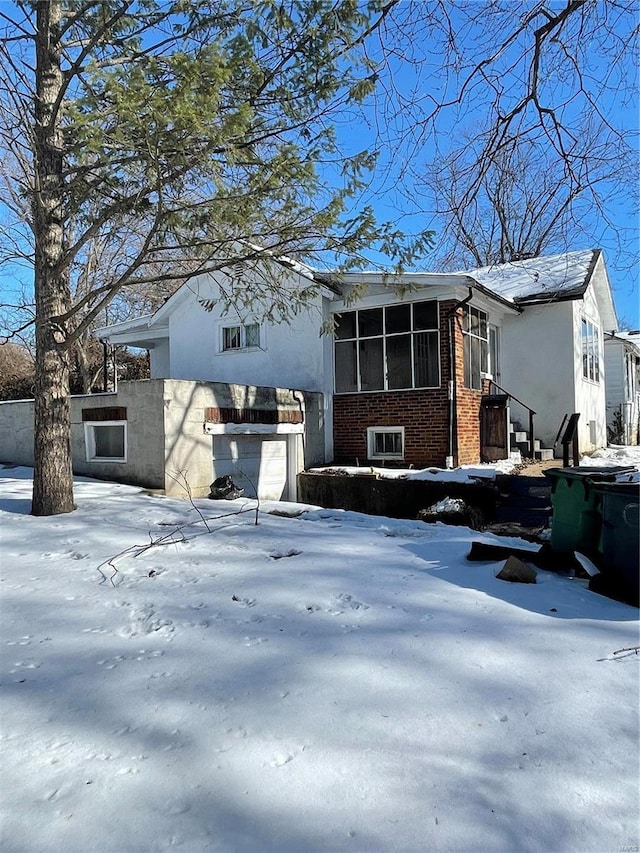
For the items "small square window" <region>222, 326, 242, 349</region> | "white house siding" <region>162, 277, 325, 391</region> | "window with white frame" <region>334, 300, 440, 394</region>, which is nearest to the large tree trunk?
"white house siding" <region>162, 277, 325, 391</region>

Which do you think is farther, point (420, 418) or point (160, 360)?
point (160, 360)

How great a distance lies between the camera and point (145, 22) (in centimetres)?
647

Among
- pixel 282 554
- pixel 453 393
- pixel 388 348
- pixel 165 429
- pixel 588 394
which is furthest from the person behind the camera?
pixel 588 394

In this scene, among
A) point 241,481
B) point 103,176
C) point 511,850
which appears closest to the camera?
point 511,850

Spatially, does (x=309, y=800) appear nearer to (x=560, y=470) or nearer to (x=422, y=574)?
(x=422, y=574)

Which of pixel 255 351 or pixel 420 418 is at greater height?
pixel 255 351

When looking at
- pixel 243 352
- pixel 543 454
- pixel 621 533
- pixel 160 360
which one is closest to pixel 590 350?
pixel 543 454

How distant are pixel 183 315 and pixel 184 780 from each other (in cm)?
1424

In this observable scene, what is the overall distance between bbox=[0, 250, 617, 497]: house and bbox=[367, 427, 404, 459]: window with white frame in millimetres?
33

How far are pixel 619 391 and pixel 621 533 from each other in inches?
835

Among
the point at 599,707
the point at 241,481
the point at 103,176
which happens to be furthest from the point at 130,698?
the point at 241,481

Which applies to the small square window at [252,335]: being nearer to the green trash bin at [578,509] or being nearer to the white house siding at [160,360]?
the white house siding at [160,360]

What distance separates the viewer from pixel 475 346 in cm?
1297

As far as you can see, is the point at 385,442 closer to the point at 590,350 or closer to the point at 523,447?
the point at 523,447
